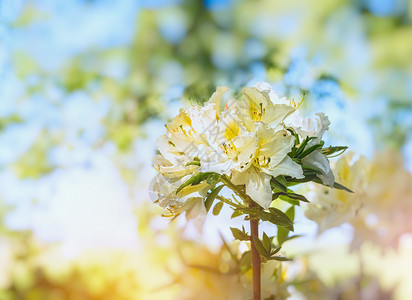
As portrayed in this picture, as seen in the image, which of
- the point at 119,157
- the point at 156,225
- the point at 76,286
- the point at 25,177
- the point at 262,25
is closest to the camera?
the point at 156,225

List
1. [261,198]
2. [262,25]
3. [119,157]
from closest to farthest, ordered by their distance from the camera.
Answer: [261,198], [119,157], [262,25]

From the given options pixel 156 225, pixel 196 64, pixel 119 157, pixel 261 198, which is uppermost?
pixel 196 64

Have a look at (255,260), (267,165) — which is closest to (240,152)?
(267,165)

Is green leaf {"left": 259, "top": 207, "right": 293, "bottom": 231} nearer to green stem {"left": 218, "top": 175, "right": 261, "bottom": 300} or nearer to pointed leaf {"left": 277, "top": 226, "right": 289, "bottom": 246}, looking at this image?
green stem {"left": 218, "top": 175, "right": 261, "bottom": 300}

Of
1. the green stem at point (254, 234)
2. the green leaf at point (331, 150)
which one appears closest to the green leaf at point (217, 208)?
the green stem at point (254, 234)

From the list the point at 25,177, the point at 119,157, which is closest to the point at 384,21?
the point at 119,157

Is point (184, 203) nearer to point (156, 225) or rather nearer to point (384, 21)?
point (156, 225)

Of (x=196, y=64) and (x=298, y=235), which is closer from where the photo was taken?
(x=298, y=235)

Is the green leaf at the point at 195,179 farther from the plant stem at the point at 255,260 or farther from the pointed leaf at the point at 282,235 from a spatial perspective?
the pointed leaf at the point at 282,235

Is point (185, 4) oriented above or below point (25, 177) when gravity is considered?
above
